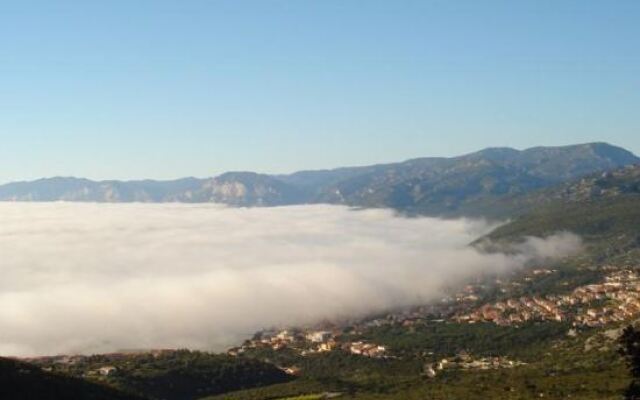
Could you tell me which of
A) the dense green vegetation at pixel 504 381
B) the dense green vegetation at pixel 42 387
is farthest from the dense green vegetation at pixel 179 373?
the dense green vegetation at pixel 42 387

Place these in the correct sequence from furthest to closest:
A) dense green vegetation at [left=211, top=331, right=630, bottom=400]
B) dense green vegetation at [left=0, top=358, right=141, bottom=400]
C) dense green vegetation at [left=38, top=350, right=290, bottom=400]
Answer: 1. dense green vegetation at [left=38, top=350, right=290, bottom=400]
2. dense green vegetation at [left=211, top=331, right=630, bottom=400]
3. dense green vegetation at [left=0, top=358, right=141, bottom=400]

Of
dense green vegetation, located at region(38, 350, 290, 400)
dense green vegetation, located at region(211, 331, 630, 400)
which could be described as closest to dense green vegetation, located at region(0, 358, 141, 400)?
dense green vegetation, located at region(38, 350, 290, 400)

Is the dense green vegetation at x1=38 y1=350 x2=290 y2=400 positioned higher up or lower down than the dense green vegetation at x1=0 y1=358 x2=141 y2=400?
lower down

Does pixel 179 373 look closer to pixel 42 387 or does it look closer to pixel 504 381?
pixel 42 387

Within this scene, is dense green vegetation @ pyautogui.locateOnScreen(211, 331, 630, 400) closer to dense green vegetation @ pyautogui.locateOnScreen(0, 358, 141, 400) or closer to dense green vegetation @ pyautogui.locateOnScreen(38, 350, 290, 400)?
dense green vegetation @ pyautogui.locateOnScreen(38, 350, 290, 400)

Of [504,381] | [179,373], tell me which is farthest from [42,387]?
[504,381]

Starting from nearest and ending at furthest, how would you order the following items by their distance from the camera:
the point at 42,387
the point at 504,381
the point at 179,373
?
1. the point at 42,387
2. the point at 504,381
3. the point at 179,373

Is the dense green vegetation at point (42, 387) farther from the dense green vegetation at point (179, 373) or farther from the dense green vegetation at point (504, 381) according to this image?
the dense green vegetation at point (504, 381)

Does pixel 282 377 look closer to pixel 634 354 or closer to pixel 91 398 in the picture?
pixel 91 398

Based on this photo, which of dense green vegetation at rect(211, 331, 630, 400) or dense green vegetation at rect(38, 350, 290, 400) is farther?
dense green vegetation at rect(38, 350, 290, 400)

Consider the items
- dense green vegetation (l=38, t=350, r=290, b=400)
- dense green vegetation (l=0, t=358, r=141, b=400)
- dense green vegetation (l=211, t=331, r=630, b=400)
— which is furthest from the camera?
dense green vegetation (l=38, t=350, r=290, b=400)

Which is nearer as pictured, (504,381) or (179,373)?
(504,381)

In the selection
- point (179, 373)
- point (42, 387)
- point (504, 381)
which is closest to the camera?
point (42, 387)
